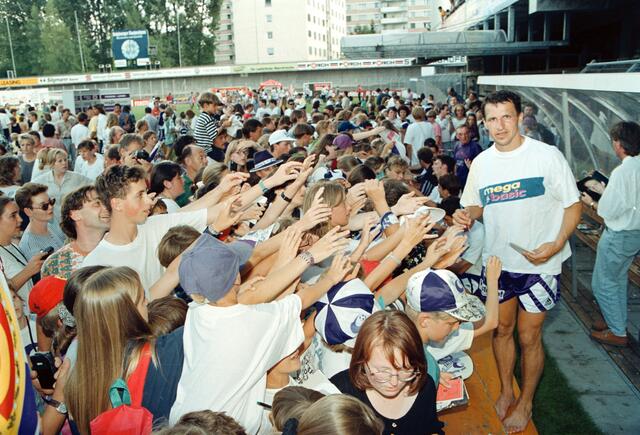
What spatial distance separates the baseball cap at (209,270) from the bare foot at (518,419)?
2.51 m

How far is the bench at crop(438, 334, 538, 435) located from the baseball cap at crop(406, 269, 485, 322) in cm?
115

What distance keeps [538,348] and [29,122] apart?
63.8 ft

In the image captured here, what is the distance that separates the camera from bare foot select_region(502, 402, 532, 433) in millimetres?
3886

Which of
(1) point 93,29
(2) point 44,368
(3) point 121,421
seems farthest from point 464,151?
(1) point 93,29

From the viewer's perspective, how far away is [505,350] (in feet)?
13.4

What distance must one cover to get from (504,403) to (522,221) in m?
1.35

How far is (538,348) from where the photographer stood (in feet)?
13.1

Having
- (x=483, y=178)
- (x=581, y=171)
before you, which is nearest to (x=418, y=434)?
(x=483, y=178)

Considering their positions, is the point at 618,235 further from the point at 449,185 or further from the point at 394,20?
the point at 394,20

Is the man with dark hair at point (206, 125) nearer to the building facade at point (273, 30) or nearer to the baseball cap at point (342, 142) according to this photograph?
the baseball cap at point (342, 142)

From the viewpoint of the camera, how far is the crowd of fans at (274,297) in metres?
2.36

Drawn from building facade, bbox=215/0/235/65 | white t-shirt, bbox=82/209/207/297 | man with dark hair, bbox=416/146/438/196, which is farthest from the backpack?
building facade, bbox=215/0/235/65

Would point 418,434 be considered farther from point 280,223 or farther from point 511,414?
point 280,223

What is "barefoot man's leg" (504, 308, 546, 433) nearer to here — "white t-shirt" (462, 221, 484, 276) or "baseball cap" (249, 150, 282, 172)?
"white t-shirt" (462, 221, 484, 276)
